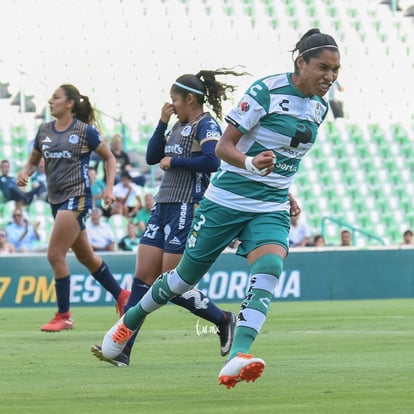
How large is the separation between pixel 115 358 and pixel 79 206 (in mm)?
3870

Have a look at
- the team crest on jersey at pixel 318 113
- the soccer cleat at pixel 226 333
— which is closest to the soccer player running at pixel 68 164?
the soccer cleat at pixel 226 333

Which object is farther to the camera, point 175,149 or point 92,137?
point 92,137

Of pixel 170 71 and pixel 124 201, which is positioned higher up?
pixel 170 71

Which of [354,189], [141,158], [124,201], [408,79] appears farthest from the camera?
[408,79]

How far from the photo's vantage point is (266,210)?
6.89 metres

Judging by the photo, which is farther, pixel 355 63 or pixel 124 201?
pixel 355 63

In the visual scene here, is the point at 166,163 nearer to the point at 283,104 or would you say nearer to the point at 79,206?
the point at 283,104

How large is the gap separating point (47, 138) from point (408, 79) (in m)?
17.6

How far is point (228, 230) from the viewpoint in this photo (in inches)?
274

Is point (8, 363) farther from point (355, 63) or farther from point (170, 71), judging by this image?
point (355, 63)

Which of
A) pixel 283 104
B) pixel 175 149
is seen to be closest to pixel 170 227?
pixel 175 149

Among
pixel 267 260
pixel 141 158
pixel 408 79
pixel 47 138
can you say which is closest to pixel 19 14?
pixel 141 158

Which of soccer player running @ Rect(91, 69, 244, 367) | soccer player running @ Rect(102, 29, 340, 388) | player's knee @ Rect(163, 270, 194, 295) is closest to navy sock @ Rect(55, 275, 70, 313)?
soccer player running @ Rect(91, 69, 244, 367)

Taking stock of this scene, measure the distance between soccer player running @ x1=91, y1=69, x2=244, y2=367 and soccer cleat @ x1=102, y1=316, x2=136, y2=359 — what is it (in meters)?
0.90
